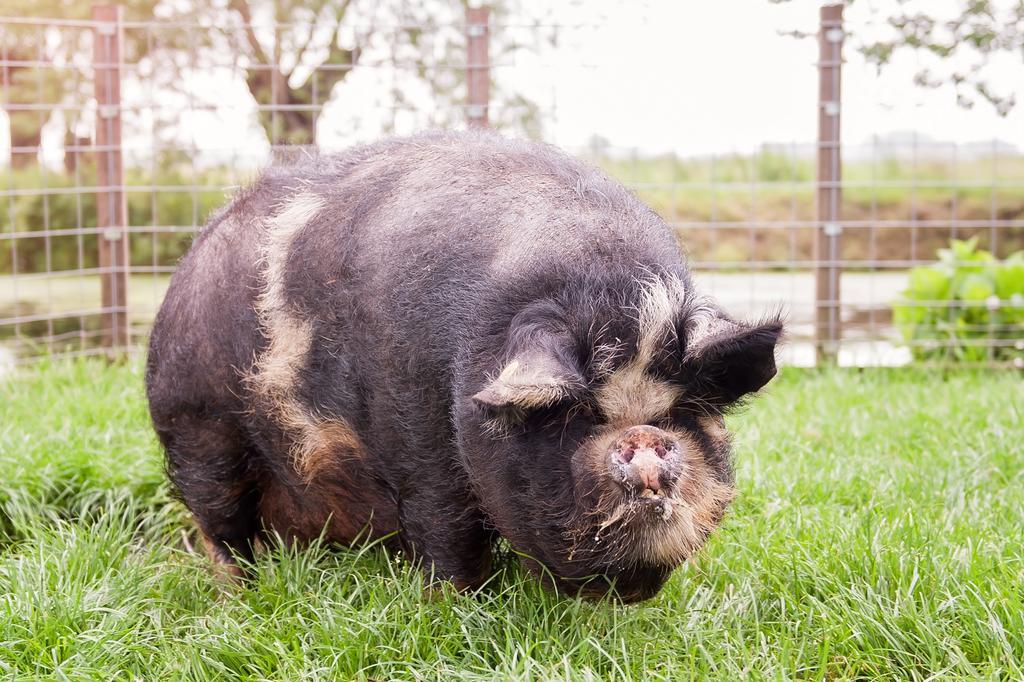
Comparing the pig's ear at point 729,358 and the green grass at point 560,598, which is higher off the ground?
the pig's ear at point 729,358

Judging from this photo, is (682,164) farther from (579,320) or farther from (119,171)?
(579,320)

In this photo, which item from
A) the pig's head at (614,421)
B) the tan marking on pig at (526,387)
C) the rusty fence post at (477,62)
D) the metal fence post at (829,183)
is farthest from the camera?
the metal fence post at (829,183)

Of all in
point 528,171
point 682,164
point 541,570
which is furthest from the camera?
point 682,164

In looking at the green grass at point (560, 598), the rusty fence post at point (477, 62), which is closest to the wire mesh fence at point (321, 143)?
the rusty fence post at point (477, 62)

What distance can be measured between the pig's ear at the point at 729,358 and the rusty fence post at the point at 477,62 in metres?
4.95

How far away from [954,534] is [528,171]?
6.13 ft

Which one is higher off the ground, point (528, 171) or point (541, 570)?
point (528, 171)

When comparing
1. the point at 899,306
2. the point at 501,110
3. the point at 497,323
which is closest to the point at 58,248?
the point at 501,110

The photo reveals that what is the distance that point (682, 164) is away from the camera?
11.5m

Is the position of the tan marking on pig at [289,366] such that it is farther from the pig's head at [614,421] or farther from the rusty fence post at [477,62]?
the rusty fence post at [477,62]

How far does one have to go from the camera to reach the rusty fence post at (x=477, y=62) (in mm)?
7480

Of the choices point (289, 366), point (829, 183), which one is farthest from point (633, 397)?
point (829, 183)

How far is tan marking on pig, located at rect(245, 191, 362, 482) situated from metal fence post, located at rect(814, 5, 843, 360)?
491 centimetres

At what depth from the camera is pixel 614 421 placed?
2742 mm
